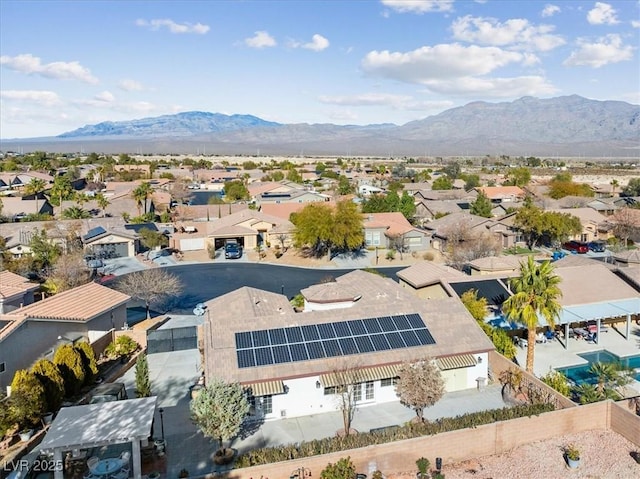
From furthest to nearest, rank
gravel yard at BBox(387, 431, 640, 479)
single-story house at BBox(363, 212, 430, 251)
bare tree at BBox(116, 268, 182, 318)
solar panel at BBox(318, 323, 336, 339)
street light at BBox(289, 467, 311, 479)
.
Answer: single-story house at BBox(363, 212, 430, 251)
bare tree at BBox(116, 268, 182, 318)
solar panel at BBox(318, 323, 336, 339)
gravel yard at BBox(387, 431, 640, 479)
street light at BBox(289, 467, 311, 479)

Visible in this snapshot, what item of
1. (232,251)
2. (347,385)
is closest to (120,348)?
(347,385)

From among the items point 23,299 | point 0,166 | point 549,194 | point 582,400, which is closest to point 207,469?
point 582,400

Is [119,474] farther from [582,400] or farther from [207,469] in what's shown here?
[582,400]

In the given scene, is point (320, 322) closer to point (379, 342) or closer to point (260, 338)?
point (379, 342)

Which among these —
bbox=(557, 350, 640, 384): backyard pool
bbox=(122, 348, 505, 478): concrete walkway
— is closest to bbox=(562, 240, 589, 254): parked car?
bbox=(557, 350, 640, 384): backyard pool

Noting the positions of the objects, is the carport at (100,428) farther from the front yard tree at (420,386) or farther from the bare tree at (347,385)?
the front yard tree at (420,386)

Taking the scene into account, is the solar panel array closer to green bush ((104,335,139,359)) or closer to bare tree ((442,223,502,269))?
green bush ((104,335,139,359))

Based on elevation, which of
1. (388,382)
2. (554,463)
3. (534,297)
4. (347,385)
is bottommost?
(554,463)
